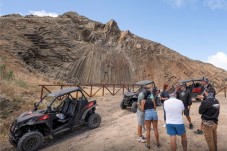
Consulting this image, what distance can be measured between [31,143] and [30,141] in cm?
8

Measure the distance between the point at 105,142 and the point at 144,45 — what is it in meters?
34.6

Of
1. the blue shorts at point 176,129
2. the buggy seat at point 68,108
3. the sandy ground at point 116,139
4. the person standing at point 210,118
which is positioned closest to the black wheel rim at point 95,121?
the sandy ground at point 116,139

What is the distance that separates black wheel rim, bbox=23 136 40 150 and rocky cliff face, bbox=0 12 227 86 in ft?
70.1

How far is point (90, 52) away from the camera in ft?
120

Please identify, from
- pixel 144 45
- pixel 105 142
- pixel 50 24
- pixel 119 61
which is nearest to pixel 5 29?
pixel 50 24

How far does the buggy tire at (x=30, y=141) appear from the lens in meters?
8.24

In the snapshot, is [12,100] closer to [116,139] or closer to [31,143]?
[31,143]

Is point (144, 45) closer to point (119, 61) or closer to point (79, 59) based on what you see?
point (119, 61)

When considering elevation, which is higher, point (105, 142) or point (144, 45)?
point (144, 45)

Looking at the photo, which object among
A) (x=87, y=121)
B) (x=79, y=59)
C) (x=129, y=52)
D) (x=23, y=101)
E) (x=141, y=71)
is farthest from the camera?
(x=129, y=52)

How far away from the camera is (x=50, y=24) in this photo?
3747cm

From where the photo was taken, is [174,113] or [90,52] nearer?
[174,113]

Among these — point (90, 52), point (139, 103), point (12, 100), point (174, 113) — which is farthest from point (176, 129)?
point (90, 52)

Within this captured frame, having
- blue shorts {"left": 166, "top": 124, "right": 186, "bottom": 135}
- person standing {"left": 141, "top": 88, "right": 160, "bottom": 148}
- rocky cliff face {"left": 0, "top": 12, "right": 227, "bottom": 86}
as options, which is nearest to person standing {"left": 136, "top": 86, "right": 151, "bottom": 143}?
person standing {"left": 141, "top": 88, "right": 160, "bottom": 148}
